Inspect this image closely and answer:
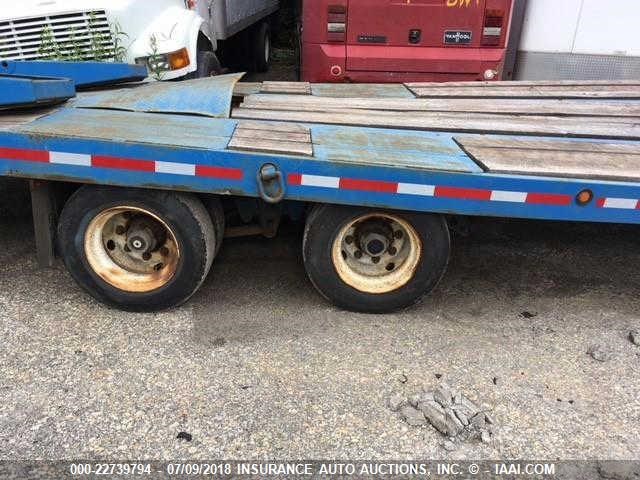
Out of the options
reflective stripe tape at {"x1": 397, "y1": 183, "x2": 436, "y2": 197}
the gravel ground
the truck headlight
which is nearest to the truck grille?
the truck headlight

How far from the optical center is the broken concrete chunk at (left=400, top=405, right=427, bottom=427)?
2637 millimetres

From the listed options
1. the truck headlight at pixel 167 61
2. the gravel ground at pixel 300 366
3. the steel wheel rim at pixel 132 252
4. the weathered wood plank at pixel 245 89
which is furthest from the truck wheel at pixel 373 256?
the truck headlight at pixel 167 61

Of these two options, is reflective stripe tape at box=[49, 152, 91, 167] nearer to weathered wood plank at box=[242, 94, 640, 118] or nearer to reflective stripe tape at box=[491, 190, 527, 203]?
weathered wood plank at box=[242, 94, 640, 118]

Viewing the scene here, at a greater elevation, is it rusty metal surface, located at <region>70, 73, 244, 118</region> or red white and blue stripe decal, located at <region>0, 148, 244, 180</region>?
rusty metal surface, located at <region>70, 73, 244, 118</region>

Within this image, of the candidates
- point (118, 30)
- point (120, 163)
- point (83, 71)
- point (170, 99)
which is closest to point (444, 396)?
point (120, 163)

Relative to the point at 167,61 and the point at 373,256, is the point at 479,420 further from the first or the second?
the point at 167,61

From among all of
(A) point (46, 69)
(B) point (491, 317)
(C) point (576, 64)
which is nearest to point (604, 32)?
(C) point (576, 64)

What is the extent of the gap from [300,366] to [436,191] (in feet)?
3.83

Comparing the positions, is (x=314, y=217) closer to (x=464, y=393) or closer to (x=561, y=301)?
(x=464, y=393)

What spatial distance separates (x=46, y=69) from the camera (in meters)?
4.07

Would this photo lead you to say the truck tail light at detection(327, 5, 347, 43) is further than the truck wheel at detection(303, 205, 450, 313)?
Yes

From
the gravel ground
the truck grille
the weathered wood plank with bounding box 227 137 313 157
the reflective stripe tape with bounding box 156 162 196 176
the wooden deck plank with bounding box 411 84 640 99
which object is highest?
the truck grille

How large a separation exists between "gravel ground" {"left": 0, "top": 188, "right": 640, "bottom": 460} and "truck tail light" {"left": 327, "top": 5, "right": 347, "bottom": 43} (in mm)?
2760

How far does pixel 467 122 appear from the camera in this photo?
156 inches
